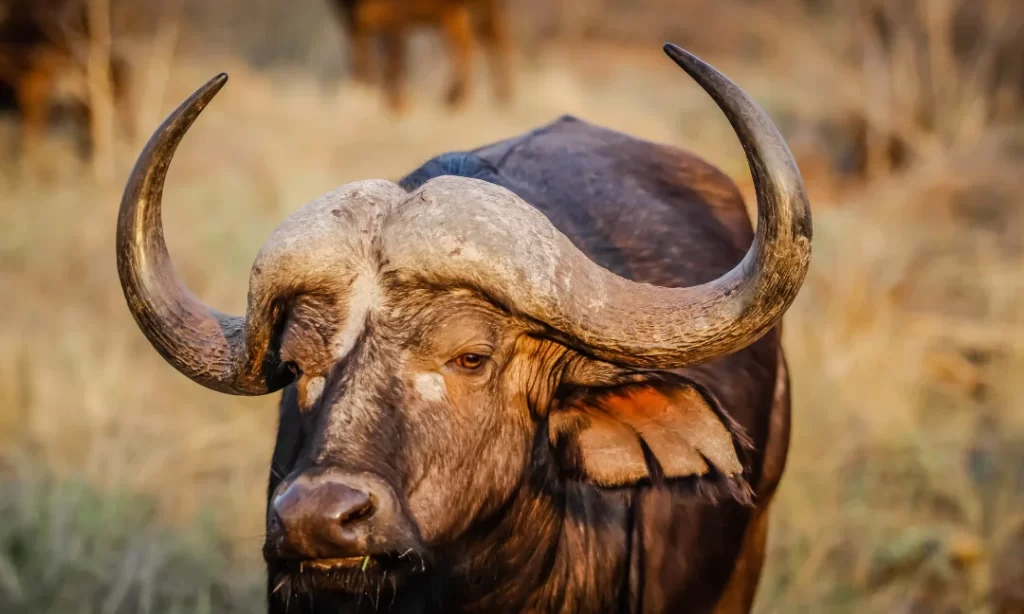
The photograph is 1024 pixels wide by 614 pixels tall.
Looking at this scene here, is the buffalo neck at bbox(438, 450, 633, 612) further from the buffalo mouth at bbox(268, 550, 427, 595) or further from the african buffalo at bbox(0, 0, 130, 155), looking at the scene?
the african buffalo at bbox(0, 0, 130, 155)

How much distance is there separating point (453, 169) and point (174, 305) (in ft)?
2.78

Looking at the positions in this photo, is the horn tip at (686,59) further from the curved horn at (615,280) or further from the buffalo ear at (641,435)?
the buffalo ear at (641,435)

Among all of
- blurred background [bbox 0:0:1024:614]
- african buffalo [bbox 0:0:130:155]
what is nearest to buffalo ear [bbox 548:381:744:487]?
blurred background [bbox 0:0:1024:614]

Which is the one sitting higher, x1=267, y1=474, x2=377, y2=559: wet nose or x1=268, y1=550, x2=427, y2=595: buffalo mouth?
x1=267, y1=474, x2=377, y2=559: wet nose

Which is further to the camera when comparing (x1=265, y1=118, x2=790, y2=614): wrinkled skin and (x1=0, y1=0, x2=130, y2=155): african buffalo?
(x1=0, y1=0, x2=130, y2=155): african buffalo

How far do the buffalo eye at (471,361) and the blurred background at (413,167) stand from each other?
1.20 m

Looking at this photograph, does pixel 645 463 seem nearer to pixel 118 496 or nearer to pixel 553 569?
pixel 553 569

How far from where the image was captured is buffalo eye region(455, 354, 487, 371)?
8.68 ft

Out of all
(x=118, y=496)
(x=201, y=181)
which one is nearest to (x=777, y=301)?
(x=118, y=496)

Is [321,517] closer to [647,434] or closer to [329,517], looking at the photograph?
[329,517]

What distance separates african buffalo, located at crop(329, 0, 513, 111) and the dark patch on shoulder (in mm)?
9539

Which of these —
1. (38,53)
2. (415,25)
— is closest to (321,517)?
(38,53)

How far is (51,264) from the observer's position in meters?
7.25

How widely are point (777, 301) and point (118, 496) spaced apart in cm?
336
